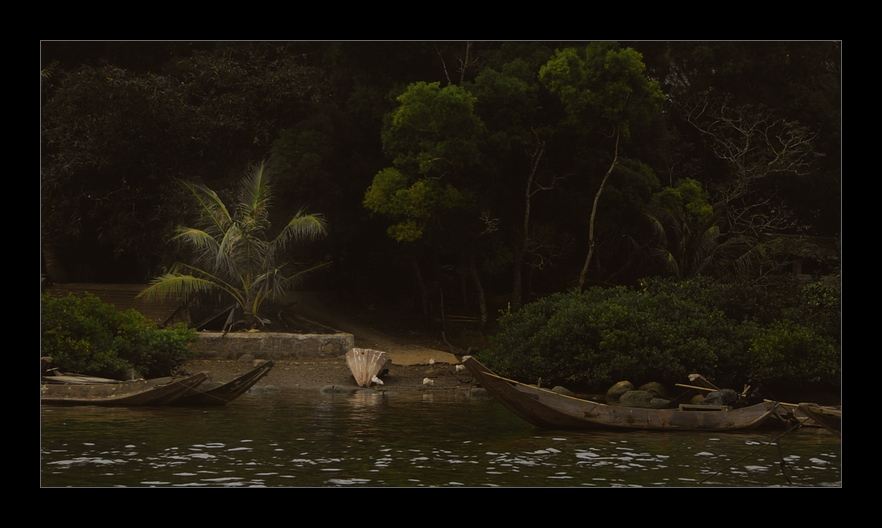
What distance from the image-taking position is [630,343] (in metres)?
14.1

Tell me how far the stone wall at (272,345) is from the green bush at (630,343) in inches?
122

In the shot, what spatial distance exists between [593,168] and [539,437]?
7935mm

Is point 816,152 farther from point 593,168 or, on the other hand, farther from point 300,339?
point 300,339

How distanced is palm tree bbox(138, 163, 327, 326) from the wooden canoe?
4433mm

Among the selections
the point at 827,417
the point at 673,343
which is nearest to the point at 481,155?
the point at 673,343

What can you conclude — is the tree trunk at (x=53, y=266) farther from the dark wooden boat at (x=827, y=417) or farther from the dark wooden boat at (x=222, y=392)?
the dark wooden boat at (x=827, y=417)

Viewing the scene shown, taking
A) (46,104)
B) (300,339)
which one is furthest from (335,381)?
(46,104)

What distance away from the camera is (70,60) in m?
17.6

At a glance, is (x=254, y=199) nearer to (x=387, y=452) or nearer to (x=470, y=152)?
(x=470, y=152)

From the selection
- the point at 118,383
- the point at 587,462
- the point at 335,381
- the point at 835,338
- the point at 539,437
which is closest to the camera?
the point at 587,462

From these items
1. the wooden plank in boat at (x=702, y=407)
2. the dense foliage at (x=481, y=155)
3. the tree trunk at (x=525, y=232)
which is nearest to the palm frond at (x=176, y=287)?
the dense foliage at (x=481, y=155)

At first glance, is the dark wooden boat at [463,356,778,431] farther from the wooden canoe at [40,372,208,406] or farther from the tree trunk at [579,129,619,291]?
the tree trunk at [579,129,619,291]

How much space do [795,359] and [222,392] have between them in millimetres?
7317

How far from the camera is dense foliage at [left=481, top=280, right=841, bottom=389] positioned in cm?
1399
